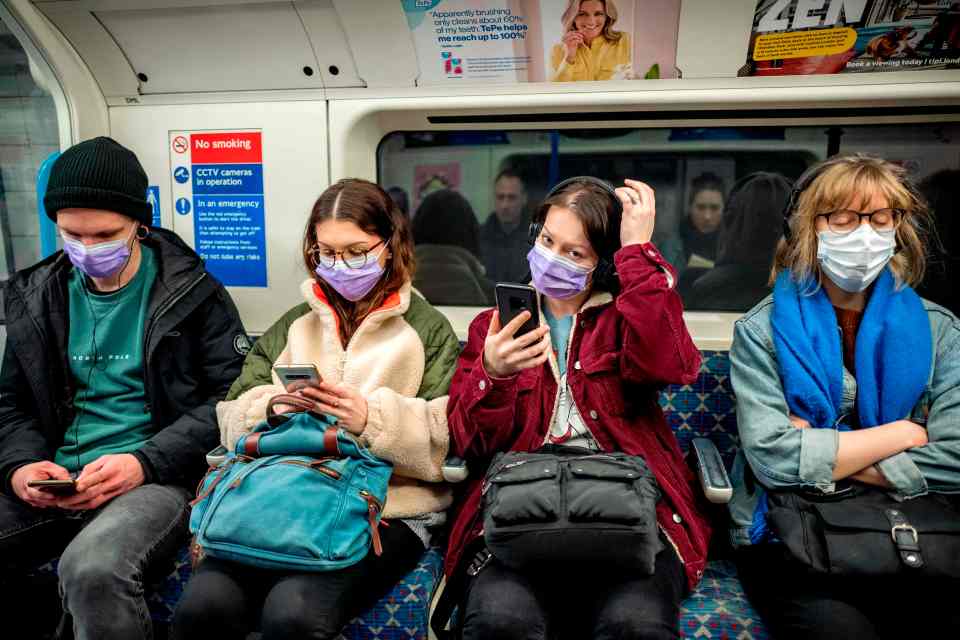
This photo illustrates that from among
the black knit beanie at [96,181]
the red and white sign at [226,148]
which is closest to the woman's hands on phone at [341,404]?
the black knit beanie at [96,181]

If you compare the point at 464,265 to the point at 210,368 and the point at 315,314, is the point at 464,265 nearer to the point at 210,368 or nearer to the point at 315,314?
the point at 315,314

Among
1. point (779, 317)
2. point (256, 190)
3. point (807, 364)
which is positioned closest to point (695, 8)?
point (779, 317)

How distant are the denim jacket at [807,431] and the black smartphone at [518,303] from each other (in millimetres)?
780

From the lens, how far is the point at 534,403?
2.23 metres

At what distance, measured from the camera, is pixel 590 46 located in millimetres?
2770

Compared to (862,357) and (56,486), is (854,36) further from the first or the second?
(56,486)

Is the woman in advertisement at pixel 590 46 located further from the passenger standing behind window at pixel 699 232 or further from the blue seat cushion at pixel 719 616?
the blue seat cushion at pixel 719 616

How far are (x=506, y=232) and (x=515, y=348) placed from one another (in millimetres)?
1559

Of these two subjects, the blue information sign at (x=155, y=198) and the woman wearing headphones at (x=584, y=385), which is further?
the blue information sign at (x=155, y=198)

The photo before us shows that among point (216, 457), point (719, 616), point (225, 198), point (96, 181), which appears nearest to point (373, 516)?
point (216, 457)

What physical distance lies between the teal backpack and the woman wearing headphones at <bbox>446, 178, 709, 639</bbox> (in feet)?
1.14

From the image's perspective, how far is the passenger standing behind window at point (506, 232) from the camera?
11.1 feet

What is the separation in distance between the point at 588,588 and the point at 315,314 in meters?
1.44

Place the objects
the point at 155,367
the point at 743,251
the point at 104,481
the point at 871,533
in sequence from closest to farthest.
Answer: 1. the point at 871,533
2. the point at 104,481
3. the point at 155,367
4. the point at 743,251
